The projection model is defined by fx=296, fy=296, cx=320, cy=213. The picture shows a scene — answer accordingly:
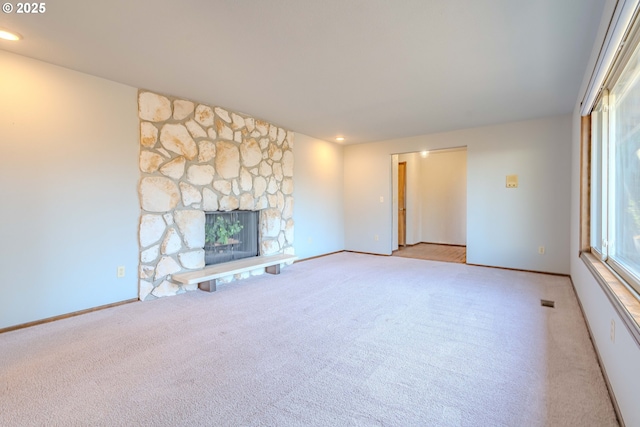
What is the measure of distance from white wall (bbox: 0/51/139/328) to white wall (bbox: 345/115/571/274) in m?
4.54

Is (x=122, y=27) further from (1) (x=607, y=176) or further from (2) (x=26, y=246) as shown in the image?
(1) (x=607, y=176)

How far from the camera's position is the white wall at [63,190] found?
8.11 ft

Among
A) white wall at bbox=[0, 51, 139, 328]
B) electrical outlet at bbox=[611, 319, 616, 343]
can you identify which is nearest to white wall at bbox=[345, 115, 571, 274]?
electrical outlet at bbox=[611, 319, 616, 343]

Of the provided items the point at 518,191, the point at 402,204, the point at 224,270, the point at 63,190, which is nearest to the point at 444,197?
the point at 402,204

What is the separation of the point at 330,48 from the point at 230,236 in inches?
112

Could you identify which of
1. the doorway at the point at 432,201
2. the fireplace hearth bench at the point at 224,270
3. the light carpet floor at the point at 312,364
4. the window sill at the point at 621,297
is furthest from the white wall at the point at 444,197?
the window sill at the point at 621,297

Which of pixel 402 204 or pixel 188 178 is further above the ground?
pixel 188 178

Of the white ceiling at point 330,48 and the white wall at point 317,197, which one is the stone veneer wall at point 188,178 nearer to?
the white ceiling at point 330,48

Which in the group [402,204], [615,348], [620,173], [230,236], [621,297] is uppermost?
[620,173]

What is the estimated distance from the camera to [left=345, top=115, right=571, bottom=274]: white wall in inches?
165

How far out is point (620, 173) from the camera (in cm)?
195

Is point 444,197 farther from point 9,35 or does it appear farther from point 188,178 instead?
point 9,35

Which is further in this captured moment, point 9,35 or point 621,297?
point 9,35

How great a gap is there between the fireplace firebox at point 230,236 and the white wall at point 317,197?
0.88 m
